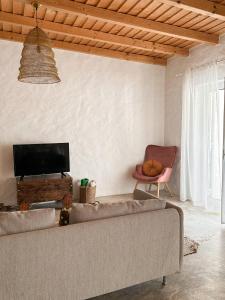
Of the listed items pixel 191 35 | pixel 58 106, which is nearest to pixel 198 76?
pixel 191 35

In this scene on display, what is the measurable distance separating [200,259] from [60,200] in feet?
7.97

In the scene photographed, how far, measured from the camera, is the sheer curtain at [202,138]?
4191 millimetres

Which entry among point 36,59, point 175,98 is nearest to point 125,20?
point 36,59

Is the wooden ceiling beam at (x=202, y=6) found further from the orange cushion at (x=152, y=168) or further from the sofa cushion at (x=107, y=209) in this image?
the orange cushion at (x=152, y=168)

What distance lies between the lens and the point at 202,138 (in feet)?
14.6

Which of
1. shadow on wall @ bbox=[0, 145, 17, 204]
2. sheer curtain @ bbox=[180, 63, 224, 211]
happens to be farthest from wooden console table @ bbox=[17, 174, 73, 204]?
sheer curtain @ bbox=[180, 63, 224, 211]

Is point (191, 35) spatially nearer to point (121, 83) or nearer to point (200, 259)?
point (121, 83)

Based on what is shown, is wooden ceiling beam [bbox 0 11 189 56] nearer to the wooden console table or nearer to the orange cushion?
the orange cushion

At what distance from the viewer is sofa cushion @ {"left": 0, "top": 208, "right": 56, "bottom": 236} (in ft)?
5.38

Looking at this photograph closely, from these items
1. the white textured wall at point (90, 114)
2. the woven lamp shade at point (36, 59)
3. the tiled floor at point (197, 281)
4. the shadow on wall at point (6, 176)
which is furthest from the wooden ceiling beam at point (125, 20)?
the tiled floor at point (197, 281)

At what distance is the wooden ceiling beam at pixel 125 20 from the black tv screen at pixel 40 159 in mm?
2132

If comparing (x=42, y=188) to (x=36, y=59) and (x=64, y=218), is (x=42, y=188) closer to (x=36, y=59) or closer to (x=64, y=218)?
(x=64, y=218)

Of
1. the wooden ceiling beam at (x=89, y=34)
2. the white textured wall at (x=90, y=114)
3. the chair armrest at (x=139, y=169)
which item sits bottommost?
the chair armrest at (x=139, y=169)

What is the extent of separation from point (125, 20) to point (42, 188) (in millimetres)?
2703
